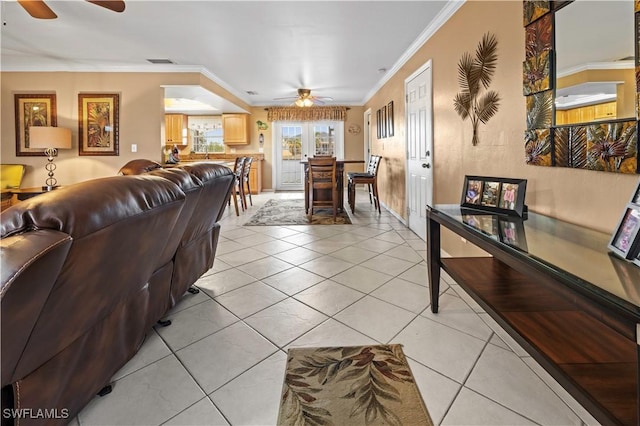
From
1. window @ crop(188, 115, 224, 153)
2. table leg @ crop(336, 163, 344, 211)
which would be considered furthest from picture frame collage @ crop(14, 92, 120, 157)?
window @ crop(188, 115, 224, 153)

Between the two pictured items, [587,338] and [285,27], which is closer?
[587,338]

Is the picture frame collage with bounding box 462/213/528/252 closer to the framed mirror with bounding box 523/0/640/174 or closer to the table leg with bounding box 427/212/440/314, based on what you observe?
the table leg with bounding box 427/212/440/314

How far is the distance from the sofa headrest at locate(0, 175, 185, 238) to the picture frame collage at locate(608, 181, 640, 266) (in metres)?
1.58

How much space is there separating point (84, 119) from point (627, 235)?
21.2 feet

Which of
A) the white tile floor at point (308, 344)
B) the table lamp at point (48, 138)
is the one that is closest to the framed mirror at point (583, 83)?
the white tile floor at point (308, 344)

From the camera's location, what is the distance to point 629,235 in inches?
40.1

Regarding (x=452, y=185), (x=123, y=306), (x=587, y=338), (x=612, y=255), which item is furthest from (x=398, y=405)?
(x=452, y=185)

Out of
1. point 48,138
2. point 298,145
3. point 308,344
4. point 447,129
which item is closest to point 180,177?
point 308,344

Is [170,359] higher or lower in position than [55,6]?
lower

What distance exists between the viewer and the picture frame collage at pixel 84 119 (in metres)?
5.10

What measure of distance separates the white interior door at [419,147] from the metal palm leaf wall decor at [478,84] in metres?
0.77

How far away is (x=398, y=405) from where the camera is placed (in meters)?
1.29

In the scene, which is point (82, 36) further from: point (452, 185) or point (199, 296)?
point (452, 185)

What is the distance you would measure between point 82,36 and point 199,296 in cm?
372
